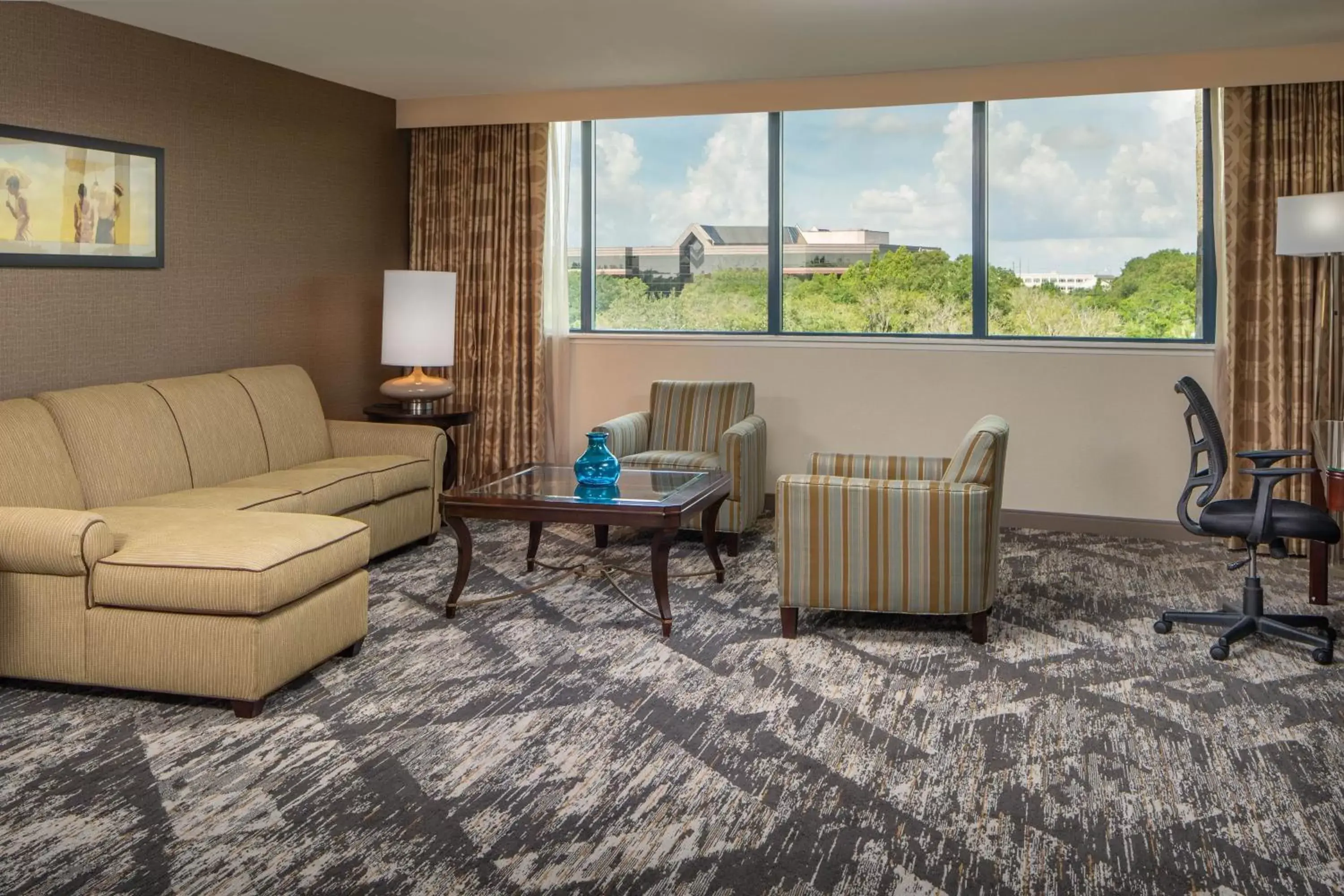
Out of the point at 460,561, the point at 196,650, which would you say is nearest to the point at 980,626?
the point at 460,561

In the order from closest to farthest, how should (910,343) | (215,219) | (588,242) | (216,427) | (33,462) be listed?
(33,462)
(216,427)
(215,219)
(910,343)
(588,242)

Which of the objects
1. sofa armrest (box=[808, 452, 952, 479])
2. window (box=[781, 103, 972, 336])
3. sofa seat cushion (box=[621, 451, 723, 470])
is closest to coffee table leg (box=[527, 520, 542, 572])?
sofa seat cushion (box=[621, 451, 723, 470])

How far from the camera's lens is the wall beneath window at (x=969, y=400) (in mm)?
6023

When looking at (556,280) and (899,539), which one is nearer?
(899,539)

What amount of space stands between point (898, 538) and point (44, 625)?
2.80m

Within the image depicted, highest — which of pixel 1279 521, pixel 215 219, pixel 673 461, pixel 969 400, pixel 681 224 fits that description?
pixel 681 224

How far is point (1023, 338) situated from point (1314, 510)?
7.56 feet

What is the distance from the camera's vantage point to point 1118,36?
526cm

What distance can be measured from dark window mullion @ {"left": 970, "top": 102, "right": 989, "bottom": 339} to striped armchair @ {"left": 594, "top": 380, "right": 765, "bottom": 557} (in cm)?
134

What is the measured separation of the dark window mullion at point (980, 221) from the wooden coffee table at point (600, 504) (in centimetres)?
211

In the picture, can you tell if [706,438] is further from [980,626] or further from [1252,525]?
[1252,525]

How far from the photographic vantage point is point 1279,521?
405cm

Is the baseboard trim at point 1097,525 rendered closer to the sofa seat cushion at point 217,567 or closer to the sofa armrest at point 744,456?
the sofa armrest at point 744,456

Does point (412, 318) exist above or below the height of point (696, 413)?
above
